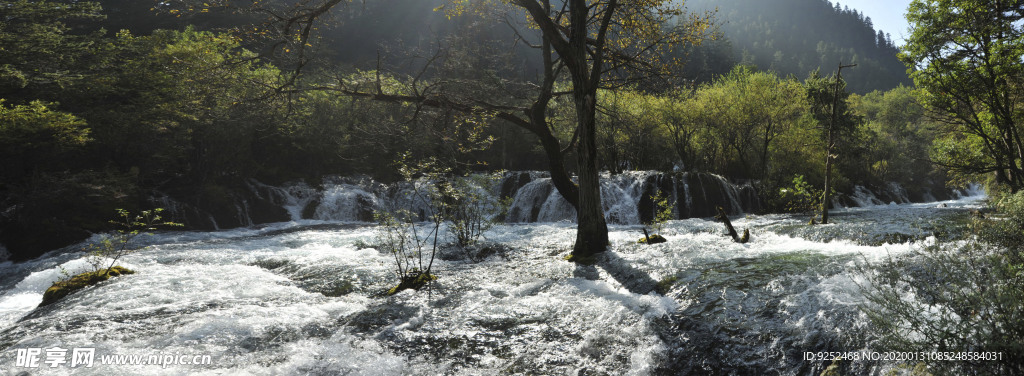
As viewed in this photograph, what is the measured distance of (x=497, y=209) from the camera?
11703 millimetres

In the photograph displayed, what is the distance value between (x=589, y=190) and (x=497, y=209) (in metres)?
3.48

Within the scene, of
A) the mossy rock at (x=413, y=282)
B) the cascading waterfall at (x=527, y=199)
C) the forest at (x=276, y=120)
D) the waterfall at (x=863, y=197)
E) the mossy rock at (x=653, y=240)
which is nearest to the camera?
the mossy rock at (x=413, y=282)

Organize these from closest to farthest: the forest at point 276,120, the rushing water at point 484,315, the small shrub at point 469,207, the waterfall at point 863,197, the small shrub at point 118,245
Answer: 1. the rushing water at point 484,315
2. the small shrub at point 118,245
3. the forest at point 276,120
4. the small shrub at point 469,207
5. the waterfall at point 863,197

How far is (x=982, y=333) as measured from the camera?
289cm

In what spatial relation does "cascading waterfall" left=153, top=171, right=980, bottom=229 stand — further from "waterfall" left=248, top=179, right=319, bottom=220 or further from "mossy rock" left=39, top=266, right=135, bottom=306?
"mossy rock" left=39, top=266, right=135, bottom=306

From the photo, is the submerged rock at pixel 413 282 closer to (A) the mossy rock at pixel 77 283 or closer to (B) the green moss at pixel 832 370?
(A) the mossy rock at pixel 77 283

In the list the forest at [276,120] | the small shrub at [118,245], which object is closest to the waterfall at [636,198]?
the forest at [276,120]

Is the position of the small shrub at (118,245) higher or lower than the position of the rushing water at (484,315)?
higher

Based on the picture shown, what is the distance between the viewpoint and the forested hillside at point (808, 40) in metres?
124

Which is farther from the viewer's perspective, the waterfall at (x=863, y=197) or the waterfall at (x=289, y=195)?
the waterfall at (x=863, y=197)

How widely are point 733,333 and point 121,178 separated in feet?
68.9

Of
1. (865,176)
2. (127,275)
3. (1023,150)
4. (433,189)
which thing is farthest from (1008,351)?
(865,176)

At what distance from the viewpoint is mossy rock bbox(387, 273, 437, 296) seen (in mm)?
7116

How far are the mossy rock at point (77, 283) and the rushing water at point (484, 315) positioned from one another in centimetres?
28
